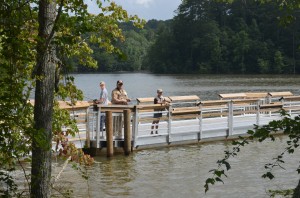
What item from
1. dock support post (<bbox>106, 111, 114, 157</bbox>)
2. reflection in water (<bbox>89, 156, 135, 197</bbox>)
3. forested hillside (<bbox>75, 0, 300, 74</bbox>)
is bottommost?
reflection in water (<bbox>89, 156, 135, 197</bbox>)

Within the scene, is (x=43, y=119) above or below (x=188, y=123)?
above

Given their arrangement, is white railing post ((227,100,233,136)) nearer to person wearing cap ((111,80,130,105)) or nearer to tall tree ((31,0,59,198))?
person wearing cap ((111,80,130,105))

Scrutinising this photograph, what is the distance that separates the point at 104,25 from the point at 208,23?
418ft

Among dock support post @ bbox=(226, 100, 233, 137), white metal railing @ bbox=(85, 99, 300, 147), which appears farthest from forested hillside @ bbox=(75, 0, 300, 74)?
dock support post @ bbox=(226, 100, 233, 137)

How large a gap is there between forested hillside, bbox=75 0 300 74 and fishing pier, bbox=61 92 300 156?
94.0 metres

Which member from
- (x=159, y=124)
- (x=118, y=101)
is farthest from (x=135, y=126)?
(x=159, y=124)

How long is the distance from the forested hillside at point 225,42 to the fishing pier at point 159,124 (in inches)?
3699

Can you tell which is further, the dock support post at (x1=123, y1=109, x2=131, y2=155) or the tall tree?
the dock support post at (x1=123, y1=109, x2=131, y2=155)

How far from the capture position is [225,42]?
129375 mm

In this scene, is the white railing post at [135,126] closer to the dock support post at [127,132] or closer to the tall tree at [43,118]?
the dock support post at [127,132]

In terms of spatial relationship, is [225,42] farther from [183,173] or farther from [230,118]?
[183,173]

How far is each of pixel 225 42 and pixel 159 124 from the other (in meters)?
112

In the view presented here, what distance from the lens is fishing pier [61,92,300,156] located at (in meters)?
17.4

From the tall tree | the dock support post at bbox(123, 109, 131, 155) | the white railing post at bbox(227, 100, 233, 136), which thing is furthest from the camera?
the white railing post at bbox(227, 100, 233, 136)
